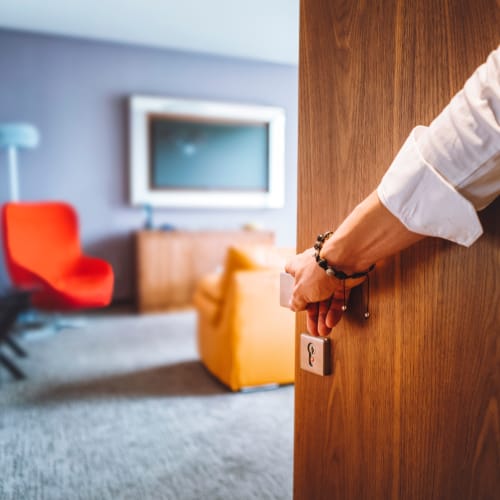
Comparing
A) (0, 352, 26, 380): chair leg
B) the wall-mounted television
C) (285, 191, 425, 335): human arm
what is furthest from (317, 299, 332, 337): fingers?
the wall-mounted television

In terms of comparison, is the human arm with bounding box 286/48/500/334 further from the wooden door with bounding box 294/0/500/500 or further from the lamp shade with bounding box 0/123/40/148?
the lamp shade with bounding box 0/123/40/148

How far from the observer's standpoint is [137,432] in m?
2.11

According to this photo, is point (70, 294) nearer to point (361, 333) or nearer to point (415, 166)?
point (361, 333)

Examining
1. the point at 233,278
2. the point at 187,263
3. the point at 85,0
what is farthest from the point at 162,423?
the point at 85,0

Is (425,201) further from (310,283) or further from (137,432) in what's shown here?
(137,432)

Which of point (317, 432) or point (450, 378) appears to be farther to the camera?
point (317, 432)

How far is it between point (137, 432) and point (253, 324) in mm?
743

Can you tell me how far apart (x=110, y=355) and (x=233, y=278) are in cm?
122

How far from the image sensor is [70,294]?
8.73 ft

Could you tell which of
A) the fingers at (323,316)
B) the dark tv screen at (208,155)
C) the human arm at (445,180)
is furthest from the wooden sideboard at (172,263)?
the human arm at (445,180)

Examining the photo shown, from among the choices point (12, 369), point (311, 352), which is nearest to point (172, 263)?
point (12, 369)

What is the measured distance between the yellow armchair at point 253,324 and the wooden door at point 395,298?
1522 millimetres

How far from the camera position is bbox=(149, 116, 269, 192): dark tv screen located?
491 cm

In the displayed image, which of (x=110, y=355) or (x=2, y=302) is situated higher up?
(x=2, y=302)
